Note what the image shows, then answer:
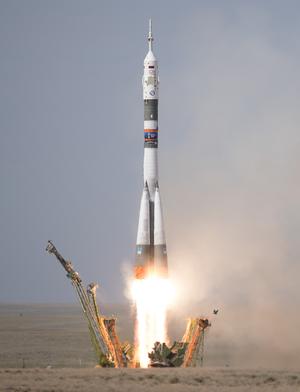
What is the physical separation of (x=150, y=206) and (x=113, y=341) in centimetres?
1195

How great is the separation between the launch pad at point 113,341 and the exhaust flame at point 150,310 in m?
3.45

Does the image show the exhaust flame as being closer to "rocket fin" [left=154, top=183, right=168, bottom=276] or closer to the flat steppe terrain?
"rocket fin" [left=154, top=183, right=168, bottom=276]

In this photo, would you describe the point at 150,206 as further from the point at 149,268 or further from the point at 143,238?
the point at 149,268

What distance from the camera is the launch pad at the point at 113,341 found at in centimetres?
8438

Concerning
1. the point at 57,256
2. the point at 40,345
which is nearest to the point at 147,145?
the point at 57,256

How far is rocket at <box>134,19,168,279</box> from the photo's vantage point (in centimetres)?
8900

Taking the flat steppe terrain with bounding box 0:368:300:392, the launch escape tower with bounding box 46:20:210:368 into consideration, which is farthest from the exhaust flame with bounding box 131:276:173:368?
the flat steppe terrain with bounding box 0:368:300:392

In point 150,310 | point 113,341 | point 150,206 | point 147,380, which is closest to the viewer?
point 147,380

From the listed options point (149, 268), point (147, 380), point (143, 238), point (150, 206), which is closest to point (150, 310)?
point (149, 268)

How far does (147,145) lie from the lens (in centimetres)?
8956

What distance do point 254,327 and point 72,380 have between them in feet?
119

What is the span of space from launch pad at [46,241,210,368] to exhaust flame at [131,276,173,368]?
11.3ft

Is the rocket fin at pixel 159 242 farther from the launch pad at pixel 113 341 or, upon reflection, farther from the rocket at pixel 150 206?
the launch pad at pixel 113 341

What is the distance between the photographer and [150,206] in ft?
297
